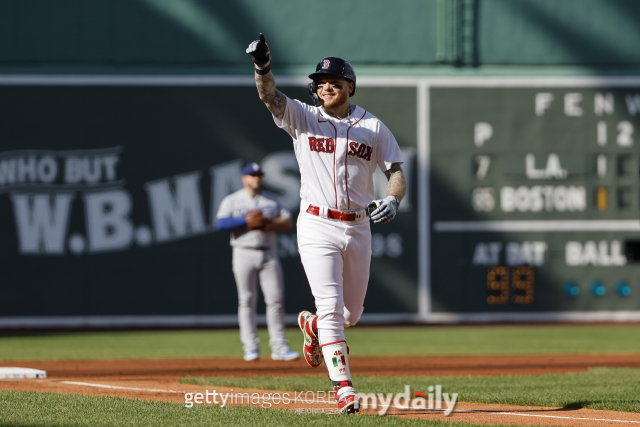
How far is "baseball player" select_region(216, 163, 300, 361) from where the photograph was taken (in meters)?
8.19

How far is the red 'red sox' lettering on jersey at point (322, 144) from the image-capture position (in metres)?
4.76

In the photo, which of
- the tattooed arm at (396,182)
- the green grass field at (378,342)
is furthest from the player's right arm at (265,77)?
the green grass field at (378,342)

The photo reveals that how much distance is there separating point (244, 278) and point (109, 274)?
549 centimetres

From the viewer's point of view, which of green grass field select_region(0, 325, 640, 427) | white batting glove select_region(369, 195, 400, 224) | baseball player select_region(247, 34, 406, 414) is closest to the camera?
green grass field select_region(0, 325, 640, 427)

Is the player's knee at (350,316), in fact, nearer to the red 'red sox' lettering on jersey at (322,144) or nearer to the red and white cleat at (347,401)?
the red and white cleat at (347,401)

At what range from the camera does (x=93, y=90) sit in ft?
43.2

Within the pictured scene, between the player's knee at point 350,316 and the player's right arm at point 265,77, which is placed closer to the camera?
the player's right arm at point 265,77

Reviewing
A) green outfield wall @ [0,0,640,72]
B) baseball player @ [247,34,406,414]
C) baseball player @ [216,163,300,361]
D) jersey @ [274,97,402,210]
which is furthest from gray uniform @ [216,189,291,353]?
green outfield wall @ [0,0,640,72]

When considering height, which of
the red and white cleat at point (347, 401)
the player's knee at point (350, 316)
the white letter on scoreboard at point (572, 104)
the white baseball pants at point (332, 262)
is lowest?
the red and white cleat at point (347, 401)

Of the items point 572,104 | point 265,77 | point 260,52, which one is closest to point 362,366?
point 265,77

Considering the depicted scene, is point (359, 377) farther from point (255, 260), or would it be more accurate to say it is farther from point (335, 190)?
point (335, 190)

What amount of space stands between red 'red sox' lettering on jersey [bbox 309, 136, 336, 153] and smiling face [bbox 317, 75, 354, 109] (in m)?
0.22

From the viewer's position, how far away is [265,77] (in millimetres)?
4547

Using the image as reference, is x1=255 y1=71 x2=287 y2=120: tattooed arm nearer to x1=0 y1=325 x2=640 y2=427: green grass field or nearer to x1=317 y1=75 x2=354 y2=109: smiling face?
x1=317 y1=75 x2=354 y2=109: smiling face
